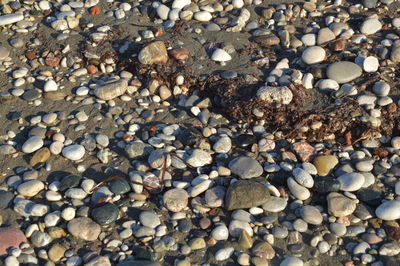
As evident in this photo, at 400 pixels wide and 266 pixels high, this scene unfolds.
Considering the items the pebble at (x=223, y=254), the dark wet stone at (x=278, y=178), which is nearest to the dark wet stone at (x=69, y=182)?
the pebble at (x=223, y=254)

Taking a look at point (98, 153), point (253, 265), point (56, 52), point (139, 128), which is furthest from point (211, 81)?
point (253, 265)

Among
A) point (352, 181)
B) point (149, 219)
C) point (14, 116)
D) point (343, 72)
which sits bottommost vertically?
point (14, 116)

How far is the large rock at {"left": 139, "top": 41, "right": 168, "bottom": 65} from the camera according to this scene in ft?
16.2

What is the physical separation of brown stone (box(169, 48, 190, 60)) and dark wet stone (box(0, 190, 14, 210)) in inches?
73.9

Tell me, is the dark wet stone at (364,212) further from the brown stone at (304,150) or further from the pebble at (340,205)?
the brown stone at (304,150)

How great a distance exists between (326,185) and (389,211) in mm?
434

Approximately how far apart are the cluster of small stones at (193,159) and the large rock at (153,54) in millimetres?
13

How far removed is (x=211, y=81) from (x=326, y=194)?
143 centimetres

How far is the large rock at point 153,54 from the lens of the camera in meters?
4.93

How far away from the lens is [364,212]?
3.71 meters

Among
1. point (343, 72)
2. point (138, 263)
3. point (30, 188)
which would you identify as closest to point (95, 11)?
point (30, 188)

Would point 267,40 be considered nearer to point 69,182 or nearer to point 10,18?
point 69,182

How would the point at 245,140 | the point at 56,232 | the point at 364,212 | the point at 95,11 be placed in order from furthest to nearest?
the point at 95,11
the point at 245,140
the point at 364,212
the point at 56,232

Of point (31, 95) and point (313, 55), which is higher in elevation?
point (313, 55)
